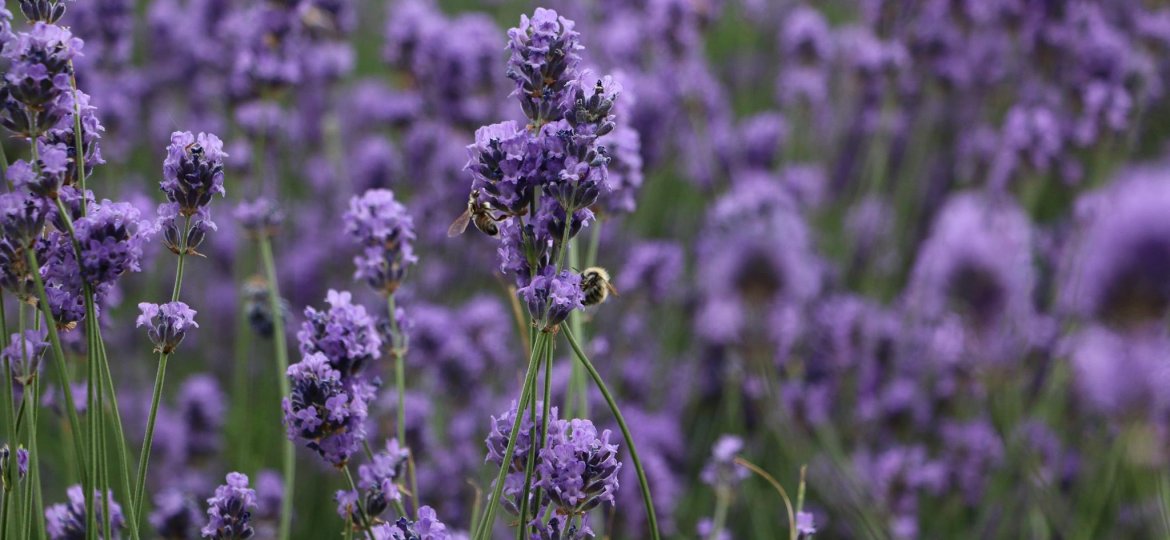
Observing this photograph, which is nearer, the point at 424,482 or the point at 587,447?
the point at 587,447

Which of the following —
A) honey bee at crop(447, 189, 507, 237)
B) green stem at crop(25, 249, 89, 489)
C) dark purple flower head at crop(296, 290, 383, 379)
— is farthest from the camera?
honey bee at crop(447, 189, 507, 237)

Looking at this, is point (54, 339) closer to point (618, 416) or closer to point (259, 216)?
point (618, 416)

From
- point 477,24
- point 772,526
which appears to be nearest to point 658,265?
point 772,526

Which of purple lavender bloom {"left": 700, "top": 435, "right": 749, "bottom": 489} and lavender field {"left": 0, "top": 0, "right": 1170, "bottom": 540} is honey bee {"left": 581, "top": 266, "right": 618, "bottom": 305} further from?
purple lavender bloom {"left": 700, "top": 435, "right": 749, "bottom": 489}

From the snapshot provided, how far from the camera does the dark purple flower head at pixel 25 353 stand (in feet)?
3.58

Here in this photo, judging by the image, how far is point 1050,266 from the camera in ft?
10.2

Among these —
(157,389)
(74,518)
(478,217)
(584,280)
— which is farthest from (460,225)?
(74,518)

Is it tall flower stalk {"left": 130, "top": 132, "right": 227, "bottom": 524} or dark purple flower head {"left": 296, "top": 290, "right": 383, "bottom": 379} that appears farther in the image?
dark purple flower head {"left": 296, "top": 290, "right": 383, "bottom": 379}

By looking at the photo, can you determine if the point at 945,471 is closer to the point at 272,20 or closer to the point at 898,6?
the point at 898,6

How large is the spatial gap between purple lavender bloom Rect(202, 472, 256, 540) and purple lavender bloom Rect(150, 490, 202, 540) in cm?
58

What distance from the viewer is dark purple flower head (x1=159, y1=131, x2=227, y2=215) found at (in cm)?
110

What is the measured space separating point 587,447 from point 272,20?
74.9 inches

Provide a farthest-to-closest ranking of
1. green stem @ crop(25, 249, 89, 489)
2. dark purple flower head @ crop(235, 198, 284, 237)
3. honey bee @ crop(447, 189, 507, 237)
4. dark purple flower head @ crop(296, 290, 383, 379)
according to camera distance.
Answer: dark purple flower head @ crop(235, 198, 284, 237), honey bee @ crop(447, 189, 507, 237), dark purple flower head @ crop(296, 290, 383, 379), green stem @ crop(25, 249, 89, 489)

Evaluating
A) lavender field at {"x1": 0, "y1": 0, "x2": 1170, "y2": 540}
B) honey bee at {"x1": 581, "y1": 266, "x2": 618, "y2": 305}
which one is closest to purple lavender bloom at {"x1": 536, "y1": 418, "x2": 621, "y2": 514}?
lavender field at {"x1": 0, "y1": 0, "x2": 1170, "y2": 540}
